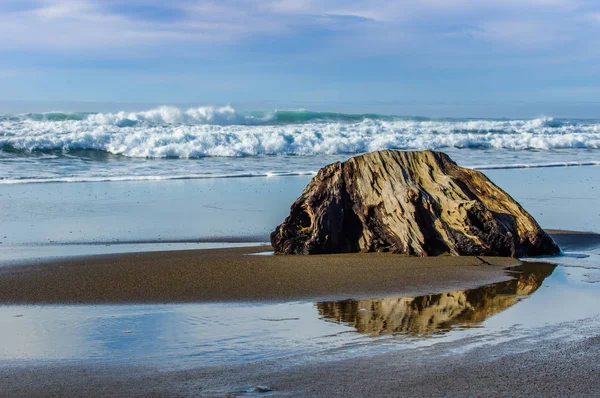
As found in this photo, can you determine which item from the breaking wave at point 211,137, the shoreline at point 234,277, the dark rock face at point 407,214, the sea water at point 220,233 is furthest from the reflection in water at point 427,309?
the breaking wave at point 211,137

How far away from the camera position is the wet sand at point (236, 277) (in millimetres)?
6035

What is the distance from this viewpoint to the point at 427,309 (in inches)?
214

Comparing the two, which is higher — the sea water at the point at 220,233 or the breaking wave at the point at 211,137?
the breaking wave at the point at 211,137

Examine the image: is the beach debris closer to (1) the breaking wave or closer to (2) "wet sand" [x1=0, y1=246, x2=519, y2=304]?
(2) "wet sand" [x1=0, y1=246, x2=519, y2=304]

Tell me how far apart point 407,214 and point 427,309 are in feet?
7.71

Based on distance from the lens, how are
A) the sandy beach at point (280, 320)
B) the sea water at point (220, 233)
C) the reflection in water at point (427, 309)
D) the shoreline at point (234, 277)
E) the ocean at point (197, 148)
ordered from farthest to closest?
the ocean at point (197, 148)
the shoreline at point (234, 277)
the reflection in water at point (427, 309)
the sea water at point (220, 233)
the sandy beach at point (280, 320)

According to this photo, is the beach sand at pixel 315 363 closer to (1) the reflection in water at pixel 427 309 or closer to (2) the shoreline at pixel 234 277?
(2) the shoreline at pixel 234 277

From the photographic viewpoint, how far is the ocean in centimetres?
1989

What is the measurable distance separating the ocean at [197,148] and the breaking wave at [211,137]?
40 mm

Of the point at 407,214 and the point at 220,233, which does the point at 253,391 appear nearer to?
the point at 407,214

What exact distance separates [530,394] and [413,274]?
3.26 m

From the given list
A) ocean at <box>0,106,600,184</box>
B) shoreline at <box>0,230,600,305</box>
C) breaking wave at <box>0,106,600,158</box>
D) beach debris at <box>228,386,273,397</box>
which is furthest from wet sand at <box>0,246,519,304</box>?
breaking wave at <box>0,106,600,158</box>

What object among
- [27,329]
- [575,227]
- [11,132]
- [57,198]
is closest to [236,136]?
[11,132]

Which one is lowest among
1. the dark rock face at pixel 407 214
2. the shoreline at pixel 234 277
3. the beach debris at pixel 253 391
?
the shoreline at pixel 234 277
